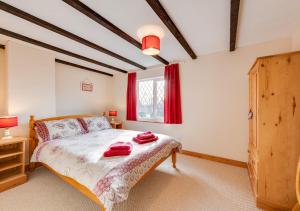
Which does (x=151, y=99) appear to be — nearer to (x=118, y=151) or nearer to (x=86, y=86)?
(x=86, y=86)

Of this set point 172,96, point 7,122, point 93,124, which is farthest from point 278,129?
point 7,122

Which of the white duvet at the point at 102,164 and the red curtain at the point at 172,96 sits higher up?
the red curtain at the point at 172,96

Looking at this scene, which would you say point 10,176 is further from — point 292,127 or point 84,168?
point 292,127

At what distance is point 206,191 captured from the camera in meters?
1.96

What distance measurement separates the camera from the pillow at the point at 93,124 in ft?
10.3

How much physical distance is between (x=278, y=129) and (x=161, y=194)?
161 centimetres

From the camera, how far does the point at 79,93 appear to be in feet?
12.3

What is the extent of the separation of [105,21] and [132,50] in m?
1.01

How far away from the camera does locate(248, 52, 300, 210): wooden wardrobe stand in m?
1.45

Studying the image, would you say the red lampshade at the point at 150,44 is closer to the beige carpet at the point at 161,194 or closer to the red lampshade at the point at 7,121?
the beige carpet at the point at 161,194

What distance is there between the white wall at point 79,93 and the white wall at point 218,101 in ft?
7.24

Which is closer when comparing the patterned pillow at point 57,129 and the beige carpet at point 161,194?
the beige carpet at point 161,194

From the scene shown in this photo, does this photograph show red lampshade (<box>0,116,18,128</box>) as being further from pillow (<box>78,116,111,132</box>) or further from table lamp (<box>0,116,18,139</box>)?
pillow (<box>78,116,111,132</box>)

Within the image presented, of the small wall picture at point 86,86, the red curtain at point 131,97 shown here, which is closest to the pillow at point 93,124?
the red curtain at point 131,97
